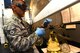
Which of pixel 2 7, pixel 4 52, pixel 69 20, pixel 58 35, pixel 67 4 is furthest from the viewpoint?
pixel 2 7

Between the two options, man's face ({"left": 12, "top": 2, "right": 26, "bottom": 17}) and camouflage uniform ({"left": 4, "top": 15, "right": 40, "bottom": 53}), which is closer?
camouflage uniform ({"left": 4, "top": 15, "right": 40, "bottom": 53})

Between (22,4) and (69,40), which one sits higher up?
(22,4)

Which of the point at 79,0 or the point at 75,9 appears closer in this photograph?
the point at 79,0

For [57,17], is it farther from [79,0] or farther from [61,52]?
[79,0]

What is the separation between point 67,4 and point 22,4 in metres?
0.52

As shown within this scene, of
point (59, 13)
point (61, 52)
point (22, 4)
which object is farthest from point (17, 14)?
point (61, 52)

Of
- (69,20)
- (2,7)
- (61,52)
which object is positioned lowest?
(61,52)

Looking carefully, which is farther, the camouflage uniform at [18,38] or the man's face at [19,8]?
the man's face at [19,8]

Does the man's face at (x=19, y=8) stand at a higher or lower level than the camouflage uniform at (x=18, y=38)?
higher

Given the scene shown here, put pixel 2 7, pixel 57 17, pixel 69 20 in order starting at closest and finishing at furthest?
1. pixel 69 20
2. pixel 57 17
3. pixel 2 7

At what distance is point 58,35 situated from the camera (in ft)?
5.47

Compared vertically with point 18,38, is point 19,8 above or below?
above

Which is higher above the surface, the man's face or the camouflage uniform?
the man's face

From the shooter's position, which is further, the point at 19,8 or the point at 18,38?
the point at 19,8
